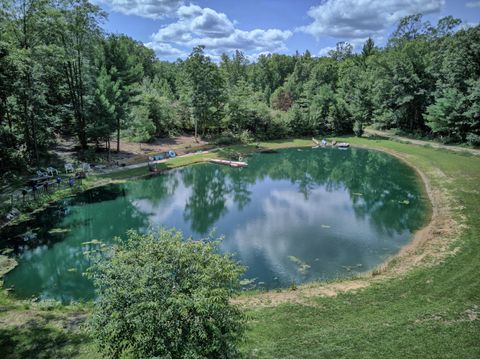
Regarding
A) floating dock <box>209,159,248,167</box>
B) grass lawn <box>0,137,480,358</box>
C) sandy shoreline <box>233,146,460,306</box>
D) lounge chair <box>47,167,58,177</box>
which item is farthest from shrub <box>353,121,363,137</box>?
lounge chair <box>47,167,58,177</box>

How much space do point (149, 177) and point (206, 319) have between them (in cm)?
3163

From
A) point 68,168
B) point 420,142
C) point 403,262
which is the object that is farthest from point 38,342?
point 420,142

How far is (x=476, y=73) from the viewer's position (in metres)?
48.7

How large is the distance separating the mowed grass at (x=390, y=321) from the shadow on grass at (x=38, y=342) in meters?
5.89

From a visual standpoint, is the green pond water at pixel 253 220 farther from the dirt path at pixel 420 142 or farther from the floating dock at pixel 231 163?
the dirt path at pixel 420 142

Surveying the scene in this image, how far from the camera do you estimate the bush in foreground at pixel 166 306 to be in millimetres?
7488

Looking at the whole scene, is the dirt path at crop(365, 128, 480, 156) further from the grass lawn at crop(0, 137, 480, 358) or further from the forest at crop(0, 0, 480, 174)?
the grass lawn at crop(0, 137, 480, 358)

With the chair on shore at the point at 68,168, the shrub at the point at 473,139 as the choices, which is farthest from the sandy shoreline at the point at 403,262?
the chair on shore at the point at 68,168

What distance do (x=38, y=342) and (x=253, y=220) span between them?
16.9 metres

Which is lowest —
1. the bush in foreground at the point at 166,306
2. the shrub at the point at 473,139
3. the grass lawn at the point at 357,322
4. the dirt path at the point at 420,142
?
the grass lawn at the point at 357,322

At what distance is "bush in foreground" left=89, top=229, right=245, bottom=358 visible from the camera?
24.6 feet

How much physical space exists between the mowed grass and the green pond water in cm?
322

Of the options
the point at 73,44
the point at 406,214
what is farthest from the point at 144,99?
the point at 406,214

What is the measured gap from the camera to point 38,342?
12508 mm
